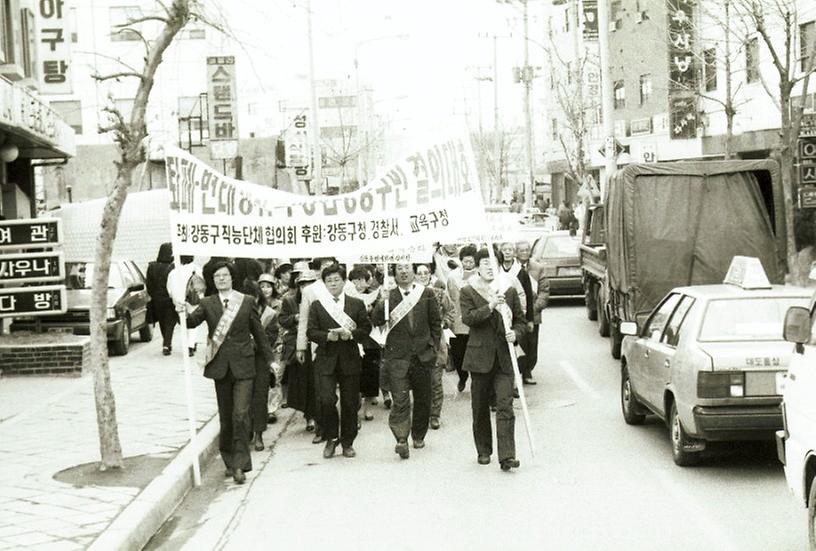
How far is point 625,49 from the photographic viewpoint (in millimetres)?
48281

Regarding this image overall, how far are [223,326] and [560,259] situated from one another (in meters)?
16.7

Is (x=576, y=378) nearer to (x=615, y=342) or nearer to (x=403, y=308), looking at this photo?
(x=615, y=342)

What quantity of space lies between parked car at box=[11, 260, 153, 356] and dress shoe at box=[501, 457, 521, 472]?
1011 cm

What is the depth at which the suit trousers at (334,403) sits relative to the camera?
11.4m

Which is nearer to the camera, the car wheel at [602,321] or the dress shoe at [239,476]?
the dress shoe at [239,476]

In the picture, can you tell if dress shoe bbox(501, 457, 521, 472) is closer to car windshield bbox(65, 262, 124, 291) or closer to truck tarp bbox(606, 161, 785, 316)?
truck tarp bbox(606, 161, 785, 316)

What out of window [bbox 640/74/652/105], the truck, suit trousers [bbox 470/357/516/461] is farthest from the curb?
window [bbox 640/74/652/105]

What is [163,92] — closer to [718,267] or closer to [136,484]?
[718,267]

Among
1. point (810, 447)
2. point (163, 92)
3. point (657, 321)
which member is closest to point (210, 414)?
point (657, 321)

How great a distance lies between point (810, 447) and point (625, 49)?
43.3 metres

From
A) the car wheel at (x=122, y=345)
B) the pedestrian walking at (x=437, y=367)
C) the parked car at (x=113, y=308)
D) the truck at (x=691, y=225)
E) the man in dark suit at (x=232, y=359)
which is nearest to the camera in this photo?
the man in dark suit at (x=232, y=359)

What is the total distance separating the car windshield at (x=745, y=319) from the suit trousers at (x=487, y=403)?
69.3 inches

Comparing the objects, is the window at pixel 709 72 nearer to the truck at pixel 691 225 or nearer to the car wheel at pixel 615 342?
the car wheel at pixel 615 342

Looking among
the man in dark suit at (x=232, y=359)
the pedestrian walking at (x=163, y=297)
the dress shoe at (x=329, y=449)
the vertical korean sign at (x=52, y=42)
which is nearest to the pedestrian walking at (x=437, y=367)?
the dress shoe at (x=329, y=449)
